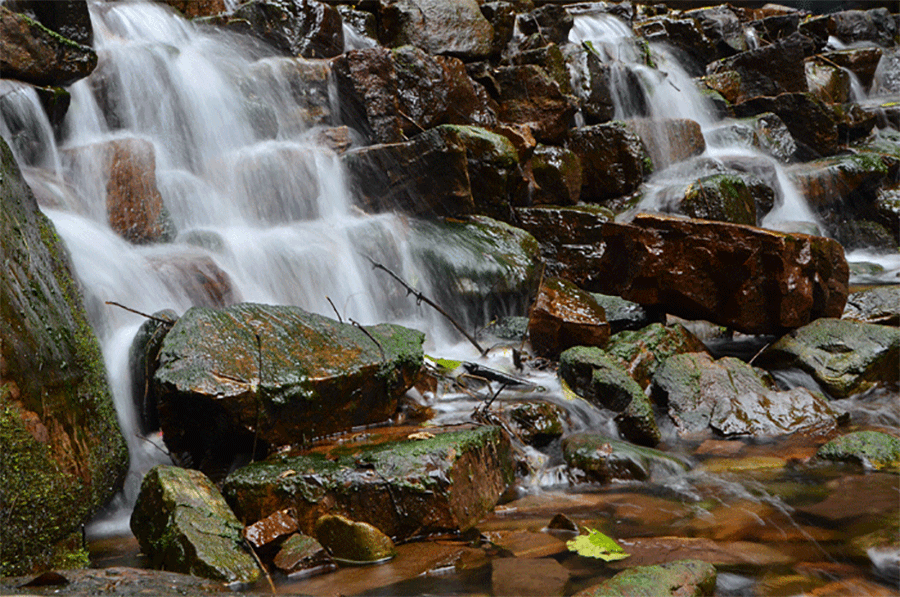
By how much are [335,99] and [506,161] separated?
2.66 meters

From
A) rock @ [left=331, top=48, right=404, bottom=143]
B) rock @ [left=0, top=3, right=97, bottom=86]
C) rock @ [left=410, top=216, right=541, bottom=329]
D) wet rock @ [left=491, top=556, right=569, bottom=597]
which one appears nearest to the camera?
wet rock @ [left=491, top=556, right=569, bottom=597]

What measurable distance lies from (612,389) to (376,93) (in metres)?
5.85

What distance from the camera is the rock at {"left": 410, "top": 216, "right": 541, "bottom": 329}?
23.1 ft

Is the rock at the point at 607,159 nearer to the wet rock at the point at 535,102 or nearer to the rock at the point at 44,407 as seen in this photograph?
the wet rock at the point at 535,102

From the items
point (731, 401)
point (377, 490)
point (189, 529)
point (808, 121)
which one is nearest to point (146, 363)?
point (189, 529)

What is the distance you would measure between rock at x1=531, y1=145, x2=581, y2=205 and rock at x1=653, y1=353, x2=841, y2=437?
4.52 metres

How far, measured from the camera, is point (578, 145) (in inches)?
397

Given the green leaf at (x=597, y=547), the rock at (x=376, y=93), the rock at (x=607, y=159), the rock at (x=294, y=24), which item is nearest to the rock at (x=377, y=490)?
the green leaf at (x=597, y=547)

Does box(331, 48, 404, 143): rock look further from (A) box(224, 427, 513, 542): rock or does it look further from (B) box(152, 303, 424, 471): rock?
(A) box(224, 427, 513, 542): rock

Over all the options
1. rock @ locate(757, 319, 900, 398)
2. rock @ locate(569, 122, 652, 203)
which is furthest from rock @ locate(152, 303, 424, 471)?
rock @ locate(569, 122, 652, 203)

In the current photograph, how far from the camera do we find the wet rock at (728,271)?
5.58 m

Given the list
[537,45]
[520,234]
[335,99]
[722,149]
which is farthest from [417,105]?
[722,149]

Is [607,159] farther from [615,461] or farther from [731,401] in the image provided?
[615,461]

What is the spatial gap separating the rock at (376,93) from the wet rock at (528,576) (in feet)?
23.2
